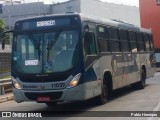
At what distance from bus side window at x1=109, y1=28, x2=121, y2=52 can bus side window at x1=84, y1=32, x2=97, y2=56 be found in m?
1.94

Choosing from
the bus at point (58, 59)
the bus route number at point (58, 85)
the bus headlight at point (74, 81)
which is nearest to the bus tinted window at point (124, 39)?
the bus at point (58, 59)

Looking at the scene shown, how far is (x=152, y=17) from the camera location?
181 ft

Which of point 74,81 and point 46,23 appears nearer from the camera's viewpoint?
point 74,81

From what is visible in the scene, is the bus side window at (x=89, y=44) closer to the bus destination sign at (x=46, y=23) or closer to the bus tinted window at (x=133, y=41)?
the bus destination sign at (x=46, y=23)

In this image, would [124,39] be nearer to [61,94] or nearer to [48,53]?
[48,53]

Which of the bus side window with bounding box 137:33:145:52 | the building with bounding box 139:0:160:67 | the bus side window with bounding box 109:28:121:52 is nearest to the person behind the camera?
the bus side window with bounding box 109:28:121:52

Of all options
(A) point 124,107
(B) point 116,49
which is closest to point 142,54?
(B) point 116,49

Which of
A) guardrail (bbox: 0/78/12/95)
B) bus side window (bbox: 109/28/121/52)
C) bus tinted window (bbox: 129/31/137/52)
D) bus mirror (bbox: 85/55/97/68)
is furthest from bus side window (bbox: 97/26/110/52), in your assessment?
guardrail (bbox: 0/78/12/95)

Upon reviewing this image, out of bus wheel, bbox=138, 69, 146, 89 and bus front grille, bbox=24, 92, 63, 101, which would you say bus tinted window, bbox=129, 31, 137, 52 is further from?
bus front grille, bbox=24, 92, 63, 101

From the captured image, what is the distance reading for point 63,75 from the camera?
1153 cm

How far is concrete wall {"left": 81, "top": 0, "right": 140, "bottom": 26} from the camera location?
242 feet

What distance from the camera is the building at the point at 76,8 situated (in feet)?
242

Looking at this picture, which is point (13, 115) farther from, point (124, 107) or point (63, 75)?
point (124, 107)

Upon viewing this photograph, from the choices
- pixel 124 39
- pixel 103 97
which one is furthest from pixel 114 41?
pixel 103 97
